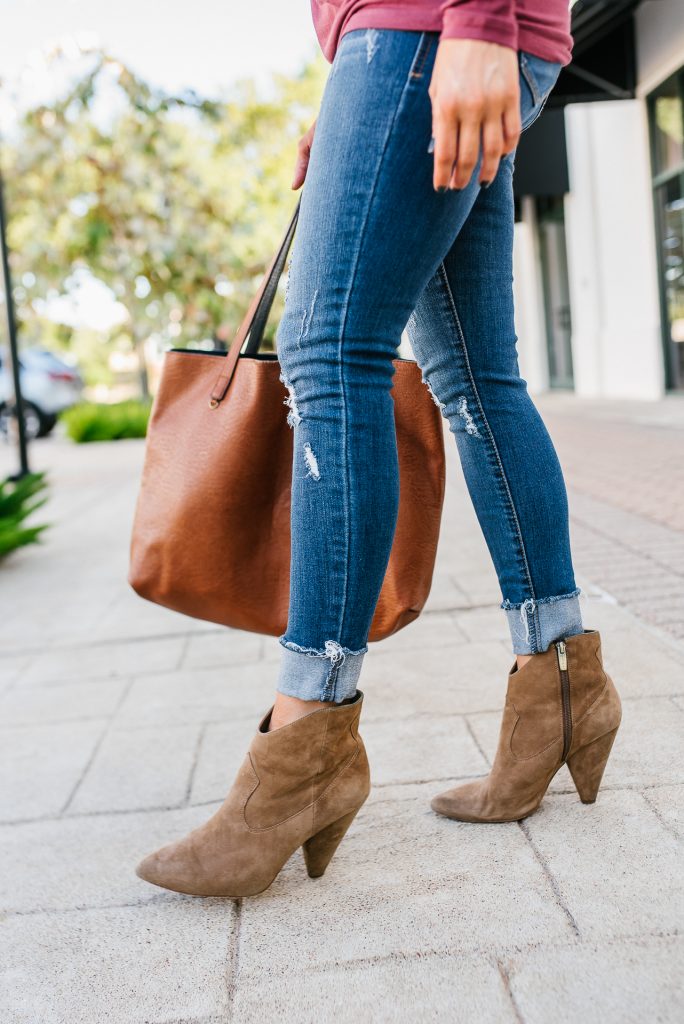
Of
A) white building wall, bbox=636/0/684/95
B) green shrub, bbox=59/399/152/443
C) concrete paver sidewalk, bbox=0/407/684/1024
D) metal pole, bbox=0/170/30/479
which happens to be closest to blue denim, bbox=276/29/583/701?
concrete paver sidewalk, bbox=0/407/684/1024

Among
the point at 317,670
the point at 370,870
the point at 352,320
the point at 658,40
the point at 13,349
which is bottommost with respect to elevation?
the point at 370,870

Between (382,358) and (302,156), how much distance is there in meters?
0.41

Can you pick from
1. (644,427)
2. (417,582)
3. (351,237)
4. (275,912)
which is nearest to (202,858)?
(275,912)

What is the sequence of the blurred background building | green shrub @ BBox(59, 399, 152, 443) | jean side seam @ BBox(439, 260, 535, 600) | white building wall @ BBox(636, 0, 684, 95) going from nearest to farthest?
1. jean side seam @ BBox(439, 260, 535, 600)
2. white building wall @ BBox(636, 0, 684, 95)
3. the blurred background building
4. green shrub @ BBox(59, 399, 152, 443)

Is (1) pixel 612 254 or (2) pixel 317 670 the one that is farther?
(1) pixel 612 254

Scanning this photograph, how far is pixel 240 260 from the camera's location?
12125 millimetres

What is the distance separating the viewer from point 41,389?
52.0ft

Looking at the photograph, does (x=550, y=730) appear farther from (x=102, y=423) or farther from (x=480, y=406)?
(x=102, y=423)

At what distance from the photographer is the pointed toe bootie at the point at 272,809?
1.26 m

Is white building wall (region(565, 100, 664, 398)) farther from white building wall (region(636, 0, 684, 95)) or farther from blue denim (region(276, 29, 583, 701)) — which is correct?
blue denim (region(276, 29, 583, 701))

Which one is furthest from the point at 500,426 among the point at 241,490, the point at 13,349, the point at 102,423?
the point at 102,423

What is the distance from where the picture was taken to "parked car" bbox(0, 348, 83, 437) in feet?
51.6

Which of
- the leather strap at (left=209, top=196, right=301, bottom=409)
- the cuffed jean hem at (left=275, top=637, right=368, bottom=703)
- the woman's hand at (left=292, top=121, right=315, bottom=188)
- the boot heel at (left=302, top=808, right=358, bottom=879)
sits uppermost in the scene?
the woman's hand at (left=292, top=121, right=315, bottom=188)

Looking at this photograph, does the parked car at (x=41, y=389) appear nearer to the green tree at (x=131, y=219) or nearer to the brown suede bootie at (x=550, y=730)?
the green tree at (x=131, y=219)
